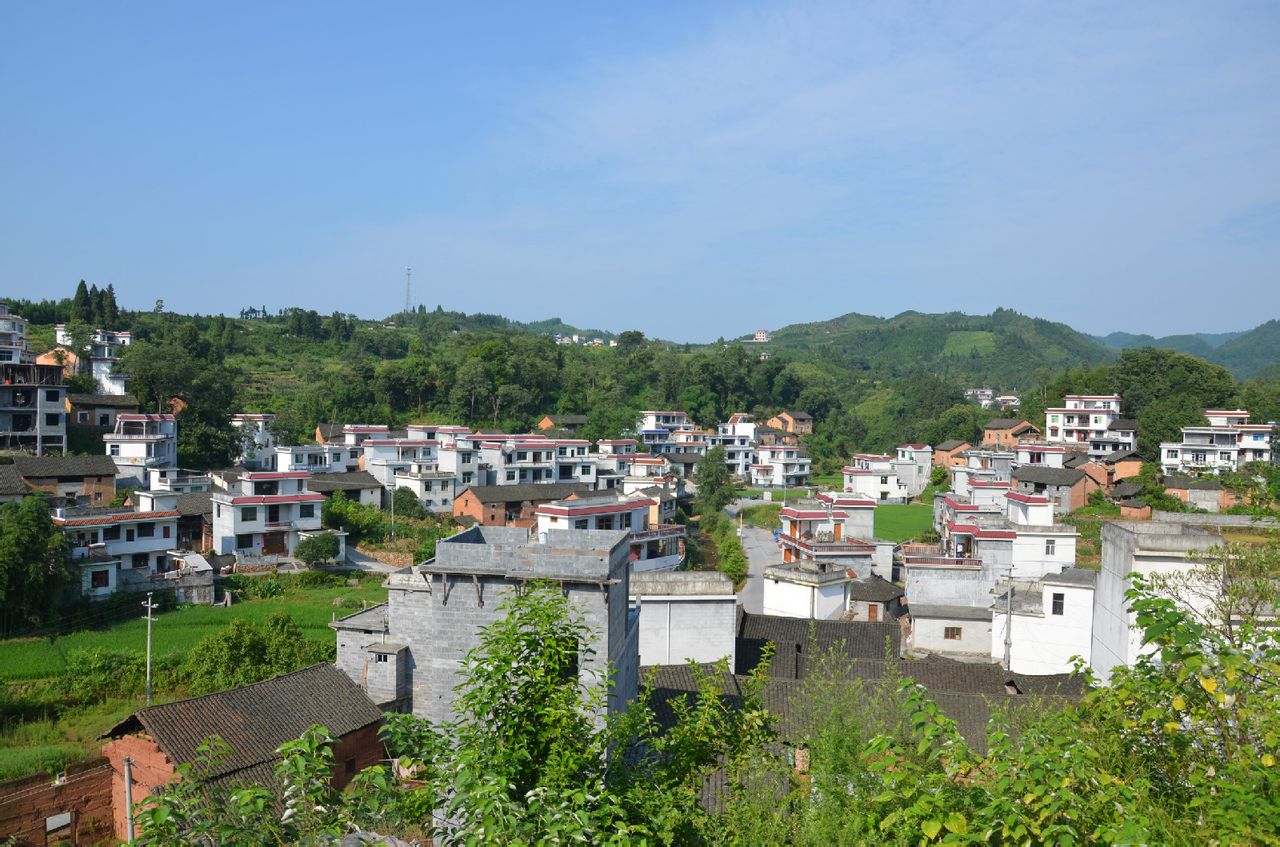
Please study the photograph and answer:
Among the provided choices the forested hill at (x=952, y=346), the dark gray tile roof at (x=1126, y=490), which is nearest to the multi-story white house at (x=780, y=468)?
the dark gray tile roof at (x=1126, y=490)

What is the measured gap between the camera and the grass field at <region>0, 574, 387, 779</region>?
1279 cm

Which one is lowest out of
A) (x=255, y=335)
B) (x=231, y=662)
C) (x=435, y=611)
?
(x=231, y=662)

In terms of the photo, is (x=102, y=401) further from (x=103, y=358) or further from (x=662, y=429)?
(x=662, y=429)

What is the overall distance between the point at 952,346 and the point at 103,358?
355 ft

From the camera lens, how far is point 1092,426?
40469mm

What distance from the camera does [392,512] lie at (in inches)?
1120

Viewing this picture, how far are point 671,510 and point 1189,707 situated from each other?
29.5m

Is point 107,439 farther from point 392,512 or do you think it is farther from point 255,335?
point 255,335

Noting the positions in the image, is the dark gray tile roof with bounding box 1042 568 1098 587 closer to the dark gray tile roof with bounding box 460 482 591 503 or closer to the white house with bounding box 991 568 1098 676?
the white house with bounding box 991 568 1098 676

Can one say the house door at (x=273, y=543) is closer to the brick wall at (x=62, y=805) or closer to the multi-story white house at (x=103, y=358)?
the multi-story white house at (x=103, y=358)

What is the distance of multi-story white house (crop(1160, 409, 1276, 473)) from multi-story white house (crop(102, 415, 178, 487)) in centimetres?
3639

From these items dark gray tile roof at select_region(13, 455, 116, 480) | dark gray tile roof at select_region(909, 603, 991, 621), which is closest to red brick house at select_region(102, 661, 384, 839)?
dark gray tile roof at select_region(909, 603, 991, 621)

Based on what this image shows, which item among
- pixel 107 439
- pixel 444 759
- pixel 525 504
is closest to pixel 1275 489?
pixel 525 504

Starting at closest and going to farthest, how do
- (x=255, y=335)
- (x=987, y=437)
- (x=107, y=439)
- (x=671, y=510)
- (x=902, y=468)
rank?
(x=107, y=439)
(x=671, y=510)
(x=902, y=468)
(x=987, y=437)
(x=255, y=335)
